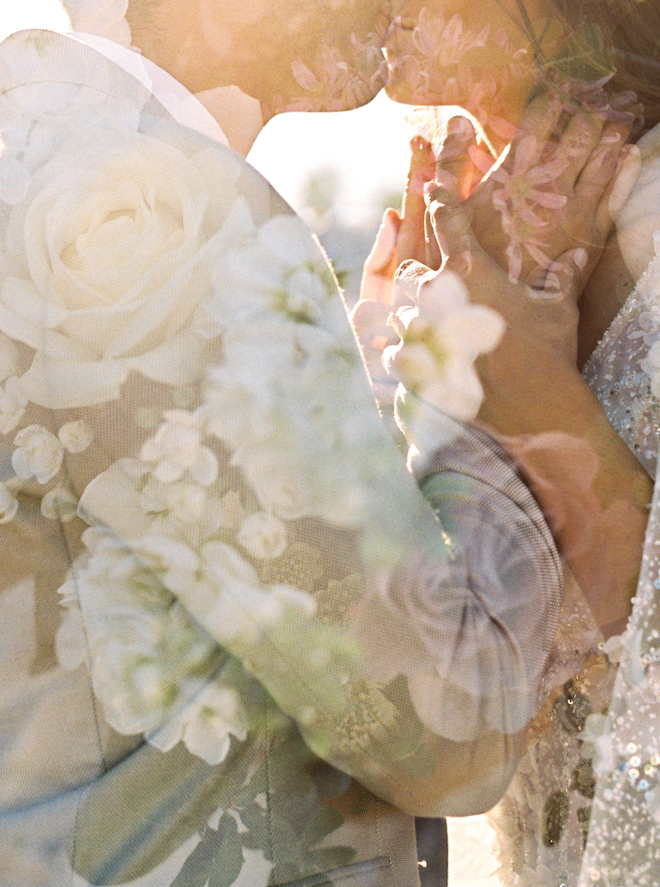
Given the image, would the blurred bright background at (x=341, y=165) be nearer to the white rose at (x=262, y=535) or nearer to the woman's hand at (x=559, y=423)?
the woman's hand at (x=559, y=423)

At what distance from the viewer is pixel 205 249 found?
0.61 metres

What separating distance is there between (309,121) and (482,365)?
390 millimetres

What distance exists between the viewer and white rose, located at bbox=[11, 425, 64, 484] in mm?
657

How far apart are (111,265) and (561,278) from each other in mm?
503

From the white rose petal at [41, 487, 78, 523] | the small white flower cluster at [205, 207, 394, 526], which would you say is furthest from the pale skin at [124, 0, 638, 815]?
the white rose petal at [41, 487, 78, 523]

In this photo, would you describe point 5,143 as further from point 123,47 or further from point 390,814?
point 390,814

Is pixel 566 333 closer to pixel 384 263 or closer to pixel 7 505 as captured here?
pixel 384 263

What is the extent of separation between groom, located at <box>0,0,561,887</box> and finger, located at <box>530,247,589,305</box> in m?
0.20

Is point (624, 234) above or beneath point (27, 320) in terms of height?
above

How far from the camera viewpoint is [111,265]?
595mm

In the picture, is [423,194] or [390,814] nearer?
[390,814]

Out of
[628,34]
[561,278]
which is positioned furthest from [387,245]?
[628,34]

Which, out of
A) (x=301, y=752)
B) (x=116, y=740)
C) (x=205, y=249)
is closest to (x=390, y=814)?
(x=301, y=752)

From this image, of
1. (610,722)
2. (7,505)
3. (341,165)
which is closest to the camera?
(7,505)
